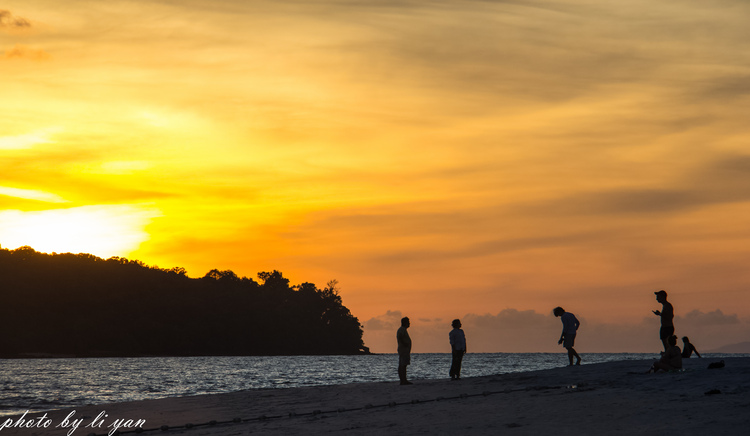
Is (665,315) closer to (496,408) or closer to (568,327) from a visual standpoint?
(568,327)

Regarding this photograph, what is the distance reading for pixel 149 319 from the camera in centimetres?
17850

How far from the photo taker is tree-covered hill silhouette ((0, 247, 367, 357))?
167 m

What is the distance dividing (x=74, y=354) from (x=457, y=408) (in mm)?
169859

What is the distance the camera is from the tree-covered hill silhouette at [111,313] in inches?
6580

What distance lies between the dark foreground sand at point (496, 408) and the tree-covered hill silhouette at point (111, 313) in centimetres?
15825

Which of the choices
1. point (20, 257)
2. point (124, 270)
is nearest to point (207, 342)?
point (124, 270)

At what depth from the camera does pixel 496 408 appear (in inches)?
611

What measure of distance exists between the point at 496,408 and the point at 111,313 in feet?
577

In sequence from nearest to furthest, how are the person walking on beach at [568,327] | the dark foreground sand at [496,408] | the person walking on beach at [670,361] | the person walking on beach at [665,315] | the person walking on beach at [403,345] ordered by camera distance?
the dark foreground sand at [496,408], the person walking on beach at [670,361], the person walking on beach at [665,315], the person walking on beach at [403,345], the person walking on beach at [568,327]

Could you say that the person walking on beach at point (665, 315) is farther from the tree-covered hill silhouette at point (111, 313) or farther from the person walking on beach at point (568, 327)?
the tree-covered hill silhouette at point (111, 313)

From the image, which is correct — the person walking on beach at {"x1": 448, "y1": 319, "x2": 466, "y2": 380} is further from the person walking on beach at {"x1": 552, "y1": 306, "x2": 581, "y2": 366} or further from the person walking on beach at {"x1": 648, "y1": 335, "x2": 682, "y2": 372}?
the person walking on beach at {"x1": 648, "y1": 335, "x2": 682, "y2": 372}

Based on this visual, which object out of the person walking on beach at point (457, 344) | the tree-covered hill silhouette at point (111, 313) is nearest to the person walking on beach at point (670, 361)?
the person walking on beach at point (457, 344)

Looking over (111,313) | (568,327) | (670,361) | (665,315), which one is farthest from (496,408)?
(111,313)

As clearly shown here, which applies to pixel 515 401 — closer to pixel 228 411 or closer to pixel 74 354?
pixel 228 411
